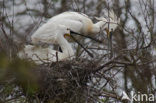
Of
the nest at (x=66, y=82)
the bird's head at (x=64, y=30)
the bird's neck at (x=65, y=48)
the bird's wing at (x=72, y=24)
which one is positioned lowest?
the nest at (x=66, y=82)

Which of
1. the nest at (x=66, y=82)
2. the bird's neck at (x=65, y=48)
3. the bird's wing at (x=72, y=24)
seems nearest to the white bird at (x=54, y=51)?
the bird's neck at (x=65, y=48)

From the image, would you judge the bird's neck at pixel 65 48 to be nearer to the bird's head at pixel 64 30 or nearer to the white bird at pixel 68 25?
the bird's head at pixel 64 30

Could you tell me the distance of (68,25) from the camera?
21.7 feet

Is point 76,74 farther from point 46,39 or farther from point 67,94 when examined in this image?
point 46,39

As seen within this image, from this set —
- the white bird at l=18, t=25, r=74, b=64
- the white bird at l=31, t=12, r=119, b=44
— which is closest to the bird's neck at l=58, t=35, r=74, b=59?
the white bird at l=18, t=25, r=74, b=64

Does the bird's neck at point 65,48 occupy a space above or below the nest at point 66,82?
above

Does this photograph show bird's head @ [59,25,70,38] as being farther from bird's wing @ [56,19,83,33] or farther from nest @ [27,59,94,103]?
nest @ [27,59,94,103]

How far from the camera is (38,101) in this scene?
4676 mm

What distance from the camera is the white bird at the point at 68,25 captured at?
6203mm

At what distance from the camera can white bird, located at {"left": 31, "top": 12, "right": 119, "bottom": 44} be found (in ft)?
20.4

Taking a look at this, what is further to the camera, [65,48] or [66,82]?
[65,48]

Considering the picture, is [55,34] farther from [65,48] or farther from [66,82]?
[66,82]

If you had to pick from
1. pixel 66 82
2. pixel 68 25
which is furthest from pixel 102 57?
pixel 68 25

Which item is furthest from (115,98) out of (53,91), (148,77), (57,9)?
(57,9)
